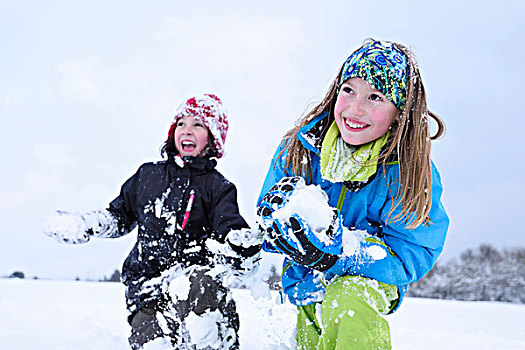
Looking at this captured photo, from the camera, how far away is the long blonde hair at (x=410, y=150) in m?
1.60

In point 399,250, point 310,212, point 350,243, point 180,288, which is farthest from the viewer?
point 180,288

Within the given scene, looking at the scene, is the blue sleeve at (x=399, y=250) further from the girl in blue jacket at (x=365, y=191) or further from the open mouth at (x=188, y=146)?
the open mouth at (x=188, y=146)

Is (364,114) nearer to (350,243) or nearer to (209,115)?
(350,243)

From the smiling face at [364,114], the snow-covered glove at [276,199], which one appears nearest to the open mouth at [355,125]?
the smiling face at [364,114]

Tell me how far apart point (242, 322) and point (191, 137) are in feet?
3.45

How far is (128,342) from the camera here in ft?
7.48

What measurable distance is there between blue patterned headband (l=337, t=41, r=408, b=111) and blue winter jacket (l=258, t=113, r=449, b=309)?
0.26m

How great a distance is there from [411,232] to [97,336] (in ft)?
5.69

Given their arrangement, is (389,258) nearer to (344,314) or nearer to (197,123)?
(344,314)

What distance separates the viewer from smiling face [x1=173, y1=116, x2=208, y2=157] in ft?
8.01

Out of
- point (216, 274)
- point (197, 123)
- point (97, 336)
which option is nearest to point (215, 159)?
point (197, 123)

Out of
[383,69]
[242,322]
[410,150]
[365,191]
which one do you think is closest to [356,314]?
[365,191]

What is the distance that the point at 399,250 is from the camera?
1.59 meters

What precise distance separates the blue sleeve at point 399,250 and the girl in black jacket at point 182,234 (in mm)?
465
